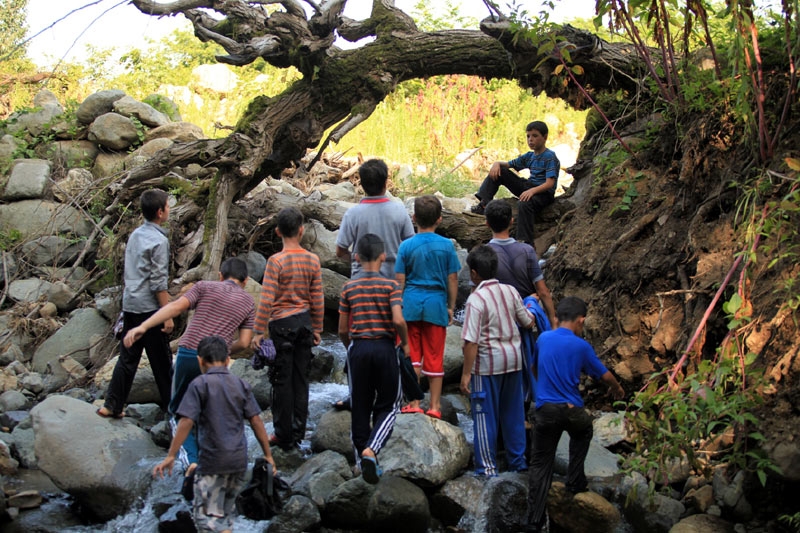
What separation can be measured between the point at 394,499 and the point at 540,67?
5345 millimetres

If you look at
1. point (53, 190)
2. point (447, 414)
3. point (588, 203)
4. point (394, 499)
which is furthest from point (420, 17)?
point (394, 499)

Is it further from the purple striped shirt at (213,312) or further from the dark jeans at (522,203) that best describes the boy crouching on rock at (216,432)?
the dark jeans at (522,203)

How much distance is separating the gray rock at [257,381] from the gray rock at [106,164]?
5.29 m

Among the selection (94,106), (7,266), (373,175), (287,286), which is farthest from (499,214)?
(94,106)

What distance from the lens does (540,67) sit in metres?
8.80

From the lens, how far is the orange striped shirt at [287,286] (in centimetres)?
575

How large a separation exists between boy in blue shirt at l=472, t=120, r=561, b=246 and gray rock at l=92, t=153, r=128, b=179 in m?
5.74

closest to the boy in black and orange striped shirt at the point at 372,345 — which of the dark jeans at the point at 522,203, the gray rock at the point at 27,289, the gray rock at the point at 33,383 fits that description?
the dark jeans at the point at 522,203

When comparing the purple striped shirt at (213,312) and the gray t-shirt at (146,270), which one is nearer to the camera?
the purple striped shirt at (213,312)

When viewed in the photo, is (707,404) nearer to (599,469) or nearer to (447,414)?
(599,469)

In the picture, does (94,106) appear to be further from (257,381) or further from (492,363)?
(492,363)

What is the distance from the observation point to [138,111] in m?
12.3

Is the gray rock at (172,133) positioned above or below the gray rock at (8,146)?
above

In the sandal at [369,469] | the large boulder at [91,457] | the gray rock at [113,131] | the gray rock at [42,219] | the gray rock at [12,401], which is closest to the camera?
the sandal at [369,469]
